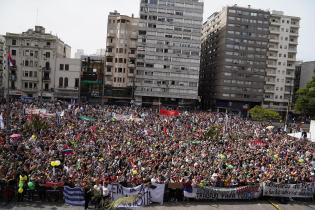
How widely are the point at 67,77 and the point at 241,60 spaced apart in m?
43.6

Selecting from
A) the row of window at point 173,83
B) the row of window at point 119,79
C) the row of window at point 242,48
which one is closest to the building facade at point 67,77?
the row of window at point 119,79

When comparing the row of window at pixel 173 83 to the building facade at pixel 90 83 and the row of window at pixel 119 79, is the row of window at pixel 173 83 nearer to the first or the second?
the row of window at pixel 119 79

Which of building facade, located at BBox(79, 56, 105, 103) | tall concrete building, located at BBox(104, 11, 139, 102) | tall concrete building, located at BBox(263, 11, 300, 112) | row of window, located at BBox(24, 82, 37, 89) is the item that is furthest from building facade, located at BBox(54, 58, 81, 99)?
tall concrete building, located at BBox(263, 11, 300, 112)

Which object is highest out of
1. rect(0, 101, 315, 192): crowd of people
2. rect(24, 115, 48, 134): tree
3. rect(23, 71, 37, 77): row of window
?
rect(23, 71, 37, 77): row of window

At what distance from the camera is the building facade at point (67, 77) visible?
7675 cm

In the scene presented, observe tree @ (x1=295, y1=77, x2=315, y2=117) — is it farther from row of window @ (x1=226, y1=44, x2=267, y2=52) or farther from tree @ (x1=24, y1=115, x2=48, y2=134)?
tree @ (x1=24, y1=115, x2=48, y2=134)

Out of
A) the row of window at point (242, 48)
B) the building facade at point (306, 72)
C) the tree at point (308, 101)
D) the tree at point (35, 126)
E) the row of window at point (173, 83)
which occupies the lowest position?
the tree at point (35, 126)

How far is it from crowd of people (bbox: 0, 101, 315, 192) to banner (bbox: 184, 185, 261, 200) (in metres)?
0.46

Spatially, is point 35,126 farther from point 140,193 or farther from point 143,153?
point 140,193

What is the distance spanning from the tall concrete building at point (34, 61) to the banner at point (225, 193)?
2479 inches

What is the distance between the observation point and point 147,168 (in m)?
21.7

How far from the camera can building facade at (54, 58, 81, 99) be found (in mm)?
76750

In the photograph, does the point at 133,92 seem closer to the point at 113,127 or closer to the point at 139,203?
the point at 113,127

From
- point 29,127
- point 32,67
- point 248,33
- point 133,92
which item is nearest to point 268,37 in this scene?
point 248,33
